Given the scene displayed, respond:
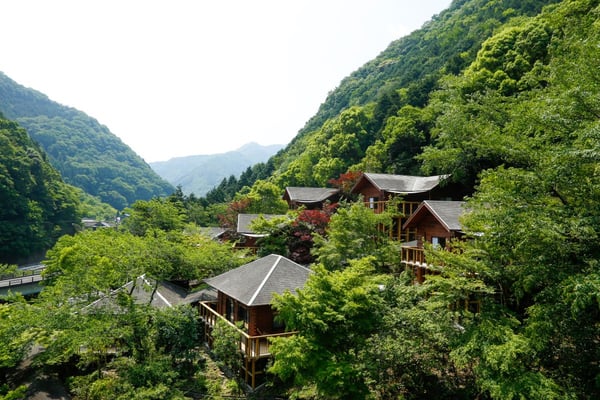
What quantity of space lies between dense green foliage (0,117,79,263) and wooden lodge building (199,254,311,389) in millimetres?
44321

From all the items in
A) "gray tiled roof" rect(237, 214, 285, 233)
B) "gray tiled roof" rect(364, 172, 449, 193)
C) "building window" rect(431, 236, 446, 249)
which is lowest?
"gray tiled roof" rect(237, 214, 285, 233)

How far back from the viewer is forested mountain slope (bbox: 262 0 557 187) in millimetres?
38375

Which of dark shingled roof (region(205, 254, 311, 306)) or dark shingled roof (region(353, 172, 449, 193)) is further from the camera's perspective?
dark shingled roof (region(353, 172, 449, 193))

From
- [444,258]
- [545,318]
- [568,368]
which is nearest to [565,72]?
[444,258]

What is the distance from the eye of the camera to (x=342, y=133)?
49.5 m

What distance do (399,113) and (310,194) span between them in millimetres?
14658

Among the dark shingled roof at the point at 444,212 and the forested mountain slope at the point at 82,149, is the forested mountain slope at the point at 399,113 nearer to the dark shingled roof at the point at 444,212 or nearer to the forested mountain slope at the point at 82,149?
the dark shingled roof at the point at 444,212

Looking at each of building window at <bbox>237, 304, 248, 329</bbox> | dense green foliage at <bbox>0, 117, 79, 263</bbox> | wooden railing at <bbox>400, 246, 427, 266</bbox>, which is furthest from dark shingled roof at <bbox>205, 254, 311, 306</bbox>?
dense green foliage at <bbox>0, 117, 79, 263</bbox>

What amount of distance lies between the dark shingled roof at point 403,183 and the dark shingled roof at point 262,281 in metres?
10.8

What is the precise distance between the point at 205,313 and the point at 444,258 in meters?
12.2

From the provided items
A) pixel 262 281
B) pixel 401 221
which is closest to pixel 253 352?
pixel 262 281

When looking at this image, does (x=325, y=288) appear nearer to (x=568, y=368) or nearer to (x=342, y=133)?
(x=568, y=368)

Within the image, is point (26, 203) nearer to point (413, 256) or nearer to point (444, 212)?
point (413, 256)

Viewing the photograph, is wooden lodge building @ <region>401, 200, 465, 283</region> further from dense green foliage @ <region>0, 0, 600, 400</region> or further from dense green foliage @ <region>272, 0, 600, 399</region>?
dense green foliage @ <region>272, 0, 600, 399</region>
